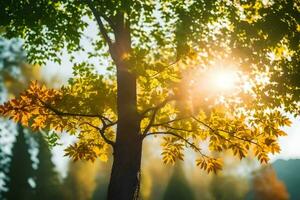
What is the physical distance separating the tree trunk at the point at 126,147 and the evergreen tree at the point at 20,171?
3376cm

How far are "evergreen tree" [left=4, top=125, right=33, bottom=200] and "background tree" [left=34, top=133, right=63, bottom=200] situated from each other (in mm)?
1274

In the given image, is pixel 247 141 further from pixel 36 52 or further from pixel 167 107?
pixel 36 52

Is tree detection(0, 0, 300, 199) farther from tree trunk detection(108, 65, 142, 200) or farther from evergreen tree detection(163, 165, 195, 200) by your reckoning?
evergreen tree detection(163, 165, 195, 200)

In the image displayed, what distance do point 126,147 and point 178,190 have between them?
1736 inches

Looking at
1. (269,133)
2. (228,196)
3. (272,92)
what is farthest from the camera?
(228,196)

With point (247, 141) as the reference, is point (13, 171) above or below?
above

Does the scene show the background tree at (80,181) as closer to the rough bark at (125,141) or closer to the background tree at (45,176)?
the background tree at (45,176)

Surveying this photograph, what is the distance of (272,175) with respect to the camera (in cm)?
4534

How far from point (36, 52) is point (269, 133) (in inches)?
298

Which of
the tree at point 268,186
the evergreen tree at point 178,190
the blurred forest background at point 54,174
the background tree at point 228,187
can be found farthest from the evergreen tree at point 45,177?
the tree at point 268,186

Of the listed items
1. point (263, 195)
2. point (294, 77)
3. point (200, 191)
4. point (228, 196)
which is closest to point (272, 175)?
point (263, 195)

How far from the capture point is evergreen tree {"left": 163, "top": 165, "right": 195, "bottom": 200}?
51969 millimetres

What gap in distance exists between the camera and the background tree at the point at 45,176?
4372cm

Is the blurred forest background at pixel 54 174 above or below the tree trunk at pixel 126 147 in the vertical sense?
above
